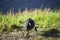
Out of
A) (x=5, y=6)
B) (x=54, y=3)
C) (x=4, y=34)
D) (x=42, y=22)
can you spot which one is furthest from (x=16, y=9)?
(x=4, y=34)

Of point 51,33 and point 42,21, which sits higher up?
point 42,21

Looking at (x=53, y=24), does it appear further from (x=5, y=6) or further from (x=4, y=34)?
(x=5, y=6)

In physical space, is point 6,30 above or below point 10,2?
below

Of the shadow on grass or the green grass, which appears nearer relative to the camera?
the shadow on grass

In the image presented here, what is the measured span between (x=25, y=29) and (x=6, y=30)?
69 cm

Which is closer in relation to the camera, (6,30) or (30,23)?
(30,23)

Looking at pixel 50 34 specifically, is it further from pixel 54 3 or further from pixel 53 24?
pixel 54 3

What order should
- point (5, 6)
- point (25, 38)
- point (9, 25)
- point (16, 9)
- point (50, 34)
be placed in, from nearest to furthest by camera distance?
point (25, 38), point (50, 34), point (9, 25), point (16, 9), point (5, 6)

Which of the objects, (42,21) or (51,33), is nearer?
(51,33)

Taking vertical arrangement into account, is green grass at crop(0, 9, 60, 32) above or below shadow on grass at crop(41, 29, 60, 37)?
above

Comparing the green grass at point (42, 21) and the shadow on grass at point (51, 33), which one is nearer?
the shadow on grass at point (51, 33)

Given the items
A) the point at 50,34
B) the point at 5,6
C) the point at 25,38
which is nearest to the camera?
the point at 25,38

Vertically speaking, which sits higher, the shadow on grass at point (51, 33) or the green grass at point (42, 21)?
the green grass at point (42, 21)

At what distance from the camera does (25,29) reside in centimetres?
766
